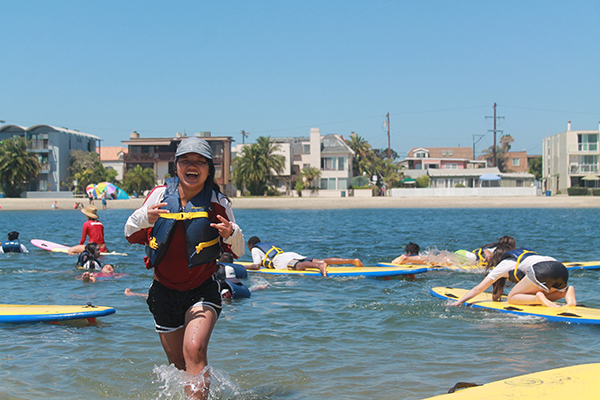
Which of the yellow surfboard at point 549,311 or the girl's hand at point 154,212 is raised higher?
the girl's hand at point 154,212

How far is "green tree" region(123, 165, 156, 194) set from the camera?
63625 mm

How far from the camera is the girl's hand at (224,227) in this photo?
3625 mm

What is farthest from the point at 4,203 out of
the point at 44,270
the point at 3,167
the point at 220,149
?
the point at 44,270

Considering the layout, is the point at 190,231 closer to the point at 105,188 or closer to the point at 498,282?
the point at 498,282

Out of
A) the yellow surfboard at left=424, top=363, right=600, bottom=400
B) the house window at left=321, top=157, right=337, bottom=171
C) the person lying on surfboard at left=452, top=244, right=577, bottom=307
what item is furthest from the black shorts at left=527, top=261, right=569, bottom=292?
the house window at left=321, top=157, right=337, bottom=171

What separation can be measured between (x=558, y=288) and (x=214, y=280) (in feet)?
20.2

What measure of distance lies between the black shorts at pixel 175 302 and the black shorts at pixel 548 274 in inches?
221

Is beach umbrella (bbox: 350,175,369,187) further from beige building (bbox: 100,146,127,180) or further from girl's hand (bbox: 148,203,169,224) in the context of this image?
girl's hand (bbox: 148,203,169,224)

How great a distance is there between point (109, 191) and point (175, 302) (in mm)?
56244

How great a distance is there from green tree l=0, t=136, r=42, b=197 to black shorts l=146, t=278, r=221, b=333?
66117 mm

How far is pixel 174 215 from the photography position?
3.62m

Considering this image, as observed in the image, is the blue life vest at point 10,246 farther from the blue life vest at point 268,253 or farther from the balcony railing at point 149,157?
the balcony railing at point 149,157

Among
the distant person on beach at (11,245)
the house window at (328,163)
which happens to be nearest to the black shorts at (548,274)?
the distant person on beach at (11,245)

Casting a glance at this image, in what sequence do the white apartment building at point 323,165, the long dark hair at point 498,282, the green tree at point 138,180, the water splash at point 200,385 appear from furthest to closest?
the white apartment building at point 323,165
the green tree at point 138,180
the long dark hair at point 498,282
the water splash at point 200,385
